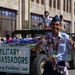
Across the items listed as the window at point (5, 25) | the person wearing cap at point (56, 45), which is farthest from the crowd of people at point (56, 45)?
the window at point (5, 25)

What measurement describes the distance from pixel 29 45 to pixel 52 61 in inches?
181

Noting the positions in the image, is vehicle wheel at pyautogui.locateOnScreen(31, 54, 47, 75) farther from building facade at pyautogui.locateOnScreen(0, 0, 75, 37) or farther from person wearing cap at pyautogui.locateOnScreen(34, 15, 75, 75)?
building facade at pyautogui.locateOnScreen(0, 0, 75, 37)

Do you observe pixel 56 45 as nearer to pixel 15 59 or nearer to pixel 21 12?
pixel 15 59

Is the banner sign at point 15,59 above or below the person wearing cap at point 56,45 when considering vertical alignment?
below

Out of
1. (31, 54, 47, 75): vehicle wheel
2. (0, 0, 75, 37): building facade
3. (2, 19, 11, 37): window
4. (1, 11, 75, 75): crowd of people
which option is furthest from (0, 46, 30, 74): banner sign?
(2, 19, 11, 37): window

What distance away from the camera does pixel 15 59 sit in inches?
352

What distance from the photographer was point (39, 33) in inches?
411

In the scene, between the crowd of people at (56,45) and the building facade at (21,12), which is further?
the building facade at (21,12)

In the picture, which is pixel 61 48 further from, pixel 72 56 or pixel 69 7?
pixel 69 7

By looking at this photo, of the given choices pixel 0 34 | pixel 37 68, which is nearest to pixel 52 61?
pixel 37 68

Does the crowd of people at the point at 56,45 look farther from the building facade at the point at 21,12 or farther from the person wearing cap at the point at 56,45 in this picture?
the building facade at the point at 21,12

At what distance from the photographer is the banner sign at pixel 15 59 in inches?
348

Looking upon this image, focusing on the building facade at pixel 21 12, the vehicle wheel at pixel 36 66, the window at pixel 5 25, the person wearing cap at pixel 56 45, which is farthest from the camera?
the window at pixel 5 25

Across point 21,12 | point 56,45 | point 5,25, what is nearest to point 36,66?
point 56,45
